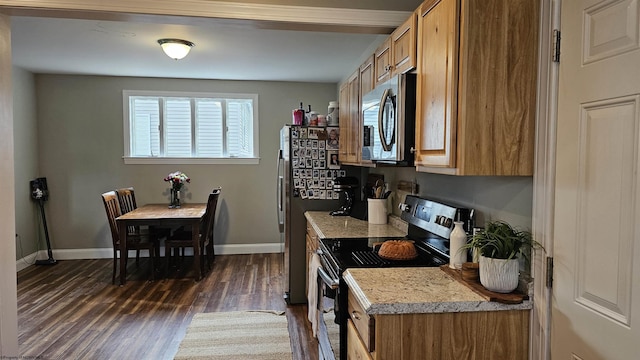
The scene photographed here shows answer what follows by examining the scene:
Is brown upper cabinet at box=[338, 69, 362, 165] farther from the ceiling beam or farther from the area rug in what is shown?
the area rug

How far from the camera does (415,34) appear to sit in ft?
6.22

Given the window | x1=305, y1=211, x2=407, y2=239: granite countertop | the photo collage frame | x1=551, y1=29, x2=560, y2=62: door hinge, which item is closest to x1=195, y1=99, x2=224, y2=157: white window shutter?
the window

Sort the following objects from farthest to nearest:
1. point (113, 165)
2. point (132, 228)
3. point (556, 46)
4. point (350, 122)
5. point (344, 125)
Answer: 1. point (113, 165)
2. point (132, 228)
3. point (344, 125)
4. point (350, 122)
5. point (556, 46)

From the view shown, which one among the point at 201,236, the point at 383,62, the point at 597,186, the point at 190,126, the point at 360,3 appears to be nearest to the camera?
Result: the point at 597,186

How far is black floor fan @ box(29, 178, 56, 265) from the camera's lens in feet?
16.5

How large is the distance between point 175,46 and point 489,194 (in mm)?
3061

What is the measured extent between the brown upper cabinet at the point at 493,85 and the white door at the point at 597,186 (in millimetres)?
125

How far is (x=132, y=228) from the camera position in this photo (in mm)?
4871

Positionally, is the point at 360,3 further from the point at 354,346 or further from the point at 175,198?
the point at 175,198

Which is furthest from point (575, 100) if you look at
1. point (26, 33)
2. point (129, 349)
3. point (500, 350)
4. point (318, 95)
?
point (318, 95)

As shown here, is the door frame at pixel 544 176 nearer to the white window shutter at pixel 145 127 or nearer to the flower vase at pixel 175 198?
the flower vase at pixel 175 198

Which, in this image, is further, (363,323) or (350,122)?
(350,122)

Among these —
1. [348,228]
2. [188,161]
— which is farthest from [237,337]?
[188,161]

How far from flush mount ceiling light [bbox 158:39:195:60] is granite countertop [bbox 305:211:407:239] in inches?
75.7
